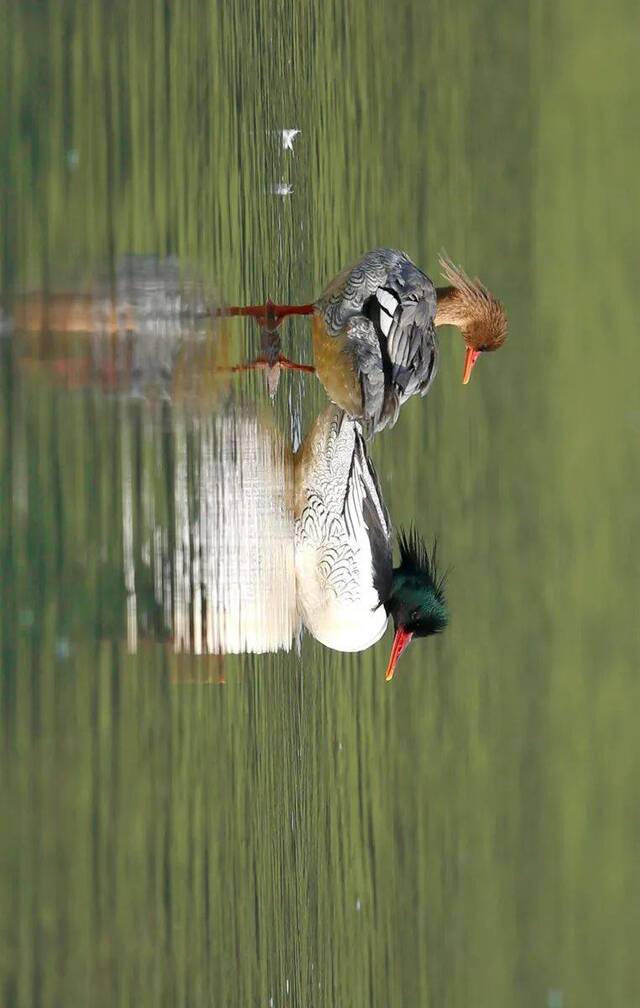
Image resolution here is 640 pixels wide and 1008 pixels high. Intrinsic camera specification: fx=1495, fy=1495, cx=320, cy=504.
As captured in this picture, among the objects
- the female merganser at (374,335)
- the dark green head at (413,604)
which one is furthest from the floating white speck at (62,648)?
the dark green head at (413,604)

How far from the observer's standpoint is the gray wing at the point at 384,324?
2.08 feet

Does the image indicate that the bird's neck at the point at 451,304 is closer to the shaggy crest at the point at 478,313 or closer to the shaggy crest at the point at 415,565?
the shaggy crest at the point at 478,313

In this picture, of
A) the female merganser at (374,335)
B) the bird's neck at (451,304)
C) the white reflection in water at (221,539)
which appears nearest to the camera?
the white reflection in water at (221,539)

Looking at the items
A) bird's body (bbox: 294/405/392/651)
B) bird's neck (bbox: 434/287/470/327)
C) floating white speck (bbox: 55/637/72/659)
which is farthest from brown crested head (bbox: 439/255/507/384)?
floating white speck (bbox: 55/637/72/659)

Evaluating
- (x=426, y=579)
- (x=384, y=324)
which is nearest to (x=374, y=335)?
(x=384, y=324)

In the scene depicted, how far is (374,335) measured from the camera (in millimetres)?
632

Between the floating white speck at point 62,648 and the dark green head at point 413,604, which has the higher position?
the dark green head at point 413,604

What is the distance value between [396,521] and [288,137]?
1.76 feet

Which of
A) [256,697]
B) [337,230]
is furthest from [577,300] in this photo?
[256,697]

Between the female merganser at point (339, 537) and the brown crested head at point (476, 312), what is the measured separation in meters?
0.12

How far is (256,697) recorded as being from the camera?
53 cm

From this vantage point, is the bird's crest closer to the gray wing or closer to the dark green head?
the dark green head

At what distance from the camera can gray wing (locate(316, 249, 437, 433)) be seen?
0.63 metres

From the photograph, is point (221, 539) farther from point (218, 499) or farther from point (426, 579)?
point (426, 579)
